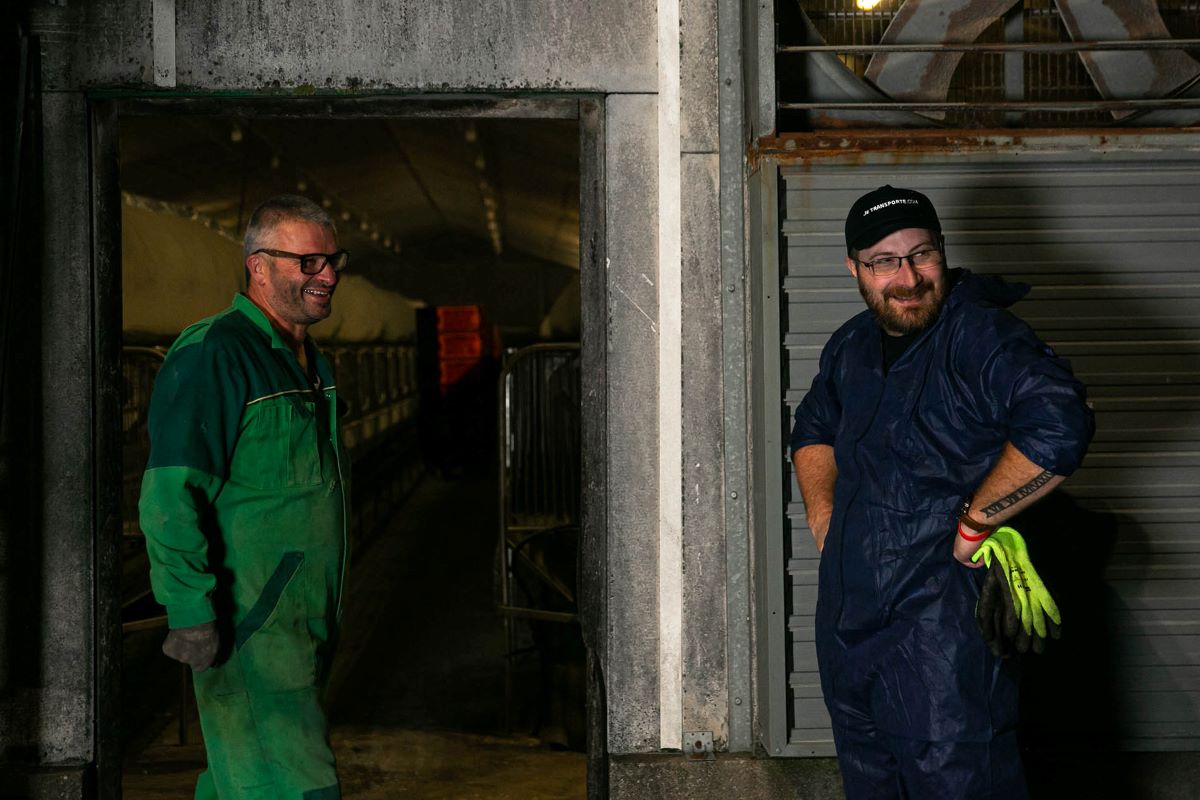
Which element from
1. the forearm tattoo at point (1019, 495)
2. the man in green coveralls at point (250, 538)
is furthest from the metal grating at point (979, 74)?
the man in green coveralls at point (250, 538)

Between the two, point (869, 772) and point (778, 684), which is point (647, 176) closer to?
point (778, 684)

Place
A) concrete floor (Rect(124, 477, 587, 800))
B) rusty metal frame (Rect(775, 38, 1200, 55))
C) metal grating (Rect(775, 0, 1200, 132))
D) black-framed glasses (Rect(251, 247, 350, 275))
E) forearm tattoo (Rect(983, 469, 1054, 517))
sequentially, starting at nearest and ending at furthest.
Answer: forearm tattoo (Rect(983, 469, 1054, 517))
black-framed glasses (Rect(251, 247, 350, 275))
rusty metal frame (Rect(775, 38, 1200, 55))
metal grating (Rect(775, 0, 1200, 132))
concrete floor (Rect(124, 477, 587, 800))

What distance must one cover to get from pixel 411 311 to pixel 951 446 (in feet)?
71.8

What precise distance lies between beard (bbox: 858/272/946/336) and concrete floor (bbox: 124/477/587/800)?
2903mm

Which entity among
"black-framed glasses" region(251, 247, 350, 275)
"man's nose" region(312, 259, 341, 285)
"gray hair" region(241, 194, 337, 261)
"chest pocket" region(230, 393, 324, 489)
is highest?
"gray hair" region(241, 194, 337, 261)

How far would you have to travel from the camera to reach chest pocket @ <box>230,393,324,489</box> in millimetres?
3104

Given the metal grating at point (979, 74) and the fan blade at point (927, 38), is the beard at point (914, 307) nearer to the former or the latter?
the metal grating at point (979, 74)

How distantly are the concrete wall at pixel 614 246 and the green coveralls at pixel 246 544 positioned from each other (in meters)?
1.19

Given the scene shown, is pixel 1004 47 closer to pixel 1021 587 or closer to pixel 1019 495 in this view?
pixel 1019 495

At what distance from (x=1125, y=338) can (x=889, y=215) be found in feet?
5.13

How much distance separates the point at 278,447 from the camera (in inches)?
124

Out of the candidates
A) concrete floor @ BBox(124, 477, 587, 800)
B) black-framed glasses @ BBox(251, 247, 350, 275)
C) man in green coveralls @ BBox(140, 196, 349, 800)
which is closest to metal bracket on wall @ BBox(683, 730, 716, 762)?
concrete floor @ BBox(124, 477, 587, 800)

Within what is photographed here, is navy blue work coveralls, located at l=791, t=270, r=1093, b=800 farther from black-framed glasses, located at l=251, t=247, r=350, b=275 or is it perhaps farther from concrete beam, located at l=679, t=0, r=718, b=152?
black-framed glasses, located at l=251, t=247, r=350, b=275

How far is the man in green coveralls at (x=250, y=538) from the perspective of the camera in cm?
293
